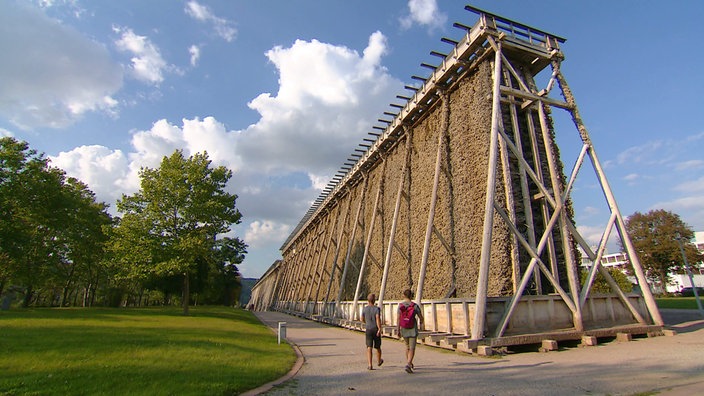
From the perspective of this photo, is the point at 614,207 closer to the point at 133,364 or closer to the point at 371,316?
the point at 371,316

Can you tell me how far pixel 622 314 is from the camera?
10523mm

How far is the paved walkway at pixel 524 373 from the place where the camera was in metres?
5.35

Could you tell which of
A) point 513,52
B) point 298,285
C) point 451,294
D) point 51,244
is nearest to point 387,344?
point 451,294

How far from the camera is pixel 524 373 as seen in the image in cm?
646

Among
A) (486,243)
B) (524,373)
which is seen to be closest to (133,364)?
(524,373)

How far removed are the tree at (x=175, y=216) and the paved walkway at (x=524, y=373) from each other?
53.2 feet

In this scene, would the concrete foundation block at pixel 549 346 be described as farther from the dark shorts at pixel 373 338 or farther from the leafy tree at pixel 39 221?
the leafy tree at pixel 39 221

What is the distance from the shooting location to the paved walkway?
5.35 m

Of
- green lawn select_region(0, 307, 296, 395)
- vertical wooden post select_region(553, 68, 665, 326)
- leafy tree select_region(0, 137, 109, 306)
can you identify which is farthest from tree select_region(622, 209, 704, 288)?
leafy tree select_region(0, 137, 109, 306)

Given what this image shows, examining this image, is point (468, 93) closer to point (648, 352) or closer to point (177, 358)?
point (648, 352)

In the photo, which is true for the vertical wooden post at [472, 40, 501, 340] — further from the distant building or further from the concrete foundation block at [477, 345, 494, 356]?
the distant building

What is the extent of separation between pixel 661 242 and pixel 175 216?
52.7m

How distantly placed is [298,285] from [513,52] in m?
31.2

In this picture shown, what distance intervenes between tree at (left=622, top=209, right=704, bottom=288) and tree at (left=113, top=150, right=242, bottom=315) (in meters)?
46.1
